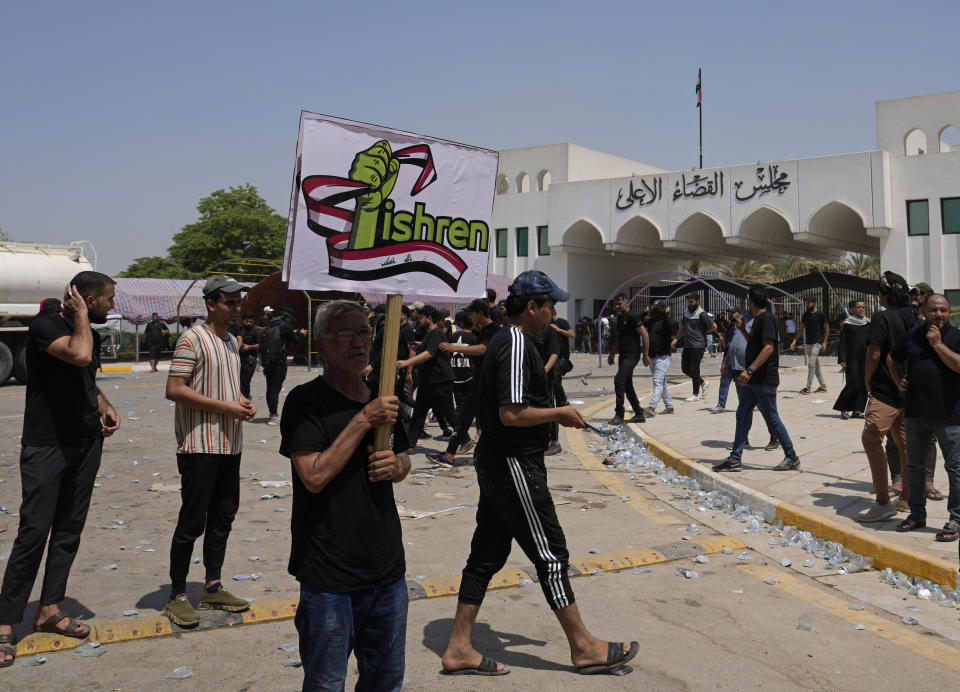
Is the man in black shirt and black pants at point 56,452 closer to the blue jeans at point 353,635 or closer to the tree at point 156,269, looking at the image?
the blue jeans at point 353,635

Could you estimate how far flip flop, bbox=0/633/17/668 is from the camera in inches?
148

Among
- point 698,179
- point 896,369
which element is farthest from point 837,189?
point 896,369

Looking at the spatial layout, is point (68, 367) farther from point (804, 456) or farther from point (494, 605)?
point (804, 456)

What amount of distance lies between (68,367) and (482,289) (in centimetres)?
211

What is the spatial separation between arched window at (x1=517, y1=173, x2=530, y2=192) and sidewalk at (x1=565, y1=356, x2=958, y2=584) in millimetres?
31499

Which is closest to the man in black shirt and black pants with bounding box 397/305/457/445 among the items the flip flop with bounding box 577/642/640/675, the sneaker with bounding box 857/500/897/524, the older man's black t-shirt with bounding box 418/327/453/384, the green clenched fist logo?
the older man's black t-shirt with bounding box 418/327/453/384

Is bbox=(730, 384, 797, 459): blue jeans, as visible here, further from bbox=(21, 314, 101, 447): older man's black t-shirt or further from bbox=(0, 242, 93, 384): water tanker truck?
bbox=(0, 242, 93, 384): water tanker truck

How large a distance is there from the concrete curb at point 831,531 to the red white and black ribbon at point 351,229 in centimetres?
366

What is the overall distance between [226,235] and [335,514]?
5269 centimetres

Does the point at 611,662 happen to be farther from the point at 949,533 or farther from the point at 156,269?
the point at 156,269

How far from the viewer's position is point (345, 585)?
2605mm

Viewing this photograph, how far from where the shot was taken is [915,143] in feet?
121

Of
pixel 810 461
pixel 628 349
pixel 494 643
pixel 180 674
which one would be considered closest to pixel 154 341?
pixel 628 349

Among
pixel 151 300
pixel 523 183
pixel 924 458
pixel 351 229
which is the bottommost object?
pixel 924 458
